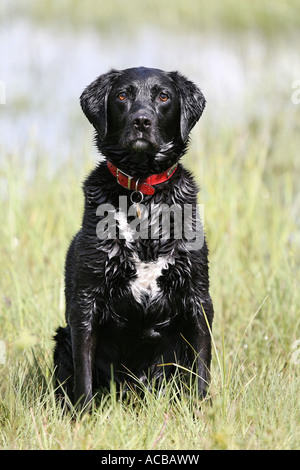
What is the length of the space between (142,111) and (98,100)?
0.35m

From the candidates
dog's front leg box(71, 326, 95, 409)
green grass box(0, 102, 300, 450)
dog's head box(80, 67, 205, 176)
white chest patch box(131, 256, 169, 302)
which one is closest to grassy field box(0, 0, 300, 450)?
green grass box(0, 102, 300, 450)

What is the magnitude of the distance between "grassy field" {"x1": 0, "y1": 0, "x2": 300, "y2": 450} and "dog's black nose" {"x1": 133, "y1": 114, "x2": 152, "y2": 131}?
3.57 feet

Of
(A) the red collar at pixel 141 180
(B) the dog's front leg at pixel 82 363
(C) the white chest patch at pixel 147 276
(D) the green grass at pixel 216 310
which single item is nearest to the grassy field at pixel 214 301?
(D) the green grass at pixel 216 310

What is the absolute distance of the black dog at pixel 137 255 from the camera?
345 cm

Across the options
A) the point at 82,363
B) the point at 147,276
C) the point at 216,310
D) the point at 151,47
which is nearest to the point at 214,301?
the point at 216,310

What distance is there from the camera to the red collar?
354 centimetres

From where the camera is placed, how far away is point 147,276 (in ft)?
11.3

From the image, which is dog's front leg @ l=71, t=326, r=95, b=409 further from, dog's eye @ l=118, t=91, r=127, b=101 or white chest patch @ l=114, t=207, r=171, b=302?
dog's eye @ l=118, t=91, r=127, b=101

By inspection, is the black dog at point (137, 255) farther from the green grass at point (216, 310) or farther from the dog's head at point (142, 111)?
the green grass at point (216, 310)

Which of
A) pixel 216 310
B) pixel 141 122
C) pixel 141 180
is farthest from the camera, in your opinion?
pixel 216 310

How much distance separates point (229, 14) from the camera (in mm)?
12484

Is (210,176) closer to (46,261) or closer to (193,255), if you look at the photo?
(46,261)

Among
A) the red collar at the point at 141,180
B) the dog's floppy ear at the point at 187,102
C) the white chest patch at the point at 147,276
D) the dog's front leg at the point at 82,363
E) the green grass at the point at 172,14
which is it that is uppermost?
the green grass at the point at 172,14

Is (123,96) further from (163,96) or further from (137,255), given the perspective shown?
(137,255)
